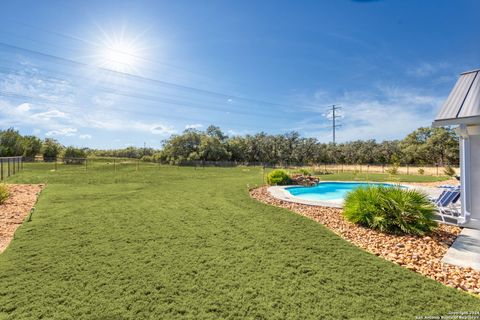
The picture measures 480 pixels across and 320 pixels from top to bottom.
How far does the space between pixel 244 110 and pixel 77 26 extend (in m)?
24.1

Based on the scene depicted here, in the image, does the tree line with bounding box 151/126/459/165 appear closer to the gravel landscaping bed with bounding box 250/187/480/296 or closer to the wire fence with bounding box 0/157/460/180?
the wire fence with bounding box 0/157/460/180

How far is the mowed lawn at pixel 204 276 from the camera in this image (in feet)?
7.45

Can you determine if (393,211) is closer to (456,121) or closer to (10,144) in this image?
(456,121)

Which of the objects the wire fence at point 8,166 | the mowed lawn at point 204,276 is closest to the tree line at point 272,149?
the wire fence at point 8,166

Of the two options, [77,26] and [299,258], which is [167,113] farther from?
[299,258]

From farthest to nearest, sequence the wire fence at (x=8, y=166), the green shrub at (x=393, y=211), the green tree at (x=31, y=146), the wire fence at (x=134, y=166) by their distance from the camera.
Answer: the green tree at (x=31, y=146) → the wire fence at (x=134, y=166) → the wire fence at (x=8, y=166) → the green shrub at (x=393, y=211)

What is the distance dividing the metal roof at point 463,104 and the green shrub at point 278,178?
804 centimetres

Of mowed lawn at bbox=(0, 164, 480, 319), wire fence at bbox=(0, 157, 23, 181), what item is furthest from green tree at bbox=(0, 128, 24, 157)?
mowed lawn at bbox=(0, 164, 480, 319)

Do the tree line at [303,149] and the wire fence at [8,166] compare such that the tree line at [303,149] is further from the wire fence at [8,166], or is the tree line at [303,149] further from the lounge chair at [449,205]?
the lounge chair at [449,205]

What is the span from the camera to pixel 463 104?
3986 mm

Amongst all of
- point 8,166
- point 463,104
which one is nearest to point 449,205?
point 463,104

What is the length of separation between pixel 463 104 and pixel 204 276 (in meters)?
5.08

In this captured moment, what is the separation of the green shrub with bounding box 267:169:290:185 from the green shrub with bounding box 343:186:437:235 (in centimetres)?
688

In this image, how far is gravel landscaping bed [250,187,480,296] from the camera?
2839 mm
